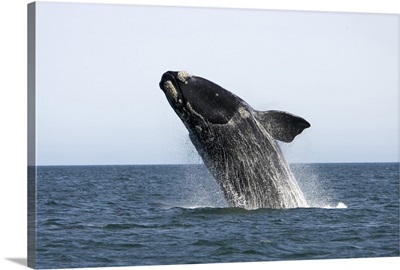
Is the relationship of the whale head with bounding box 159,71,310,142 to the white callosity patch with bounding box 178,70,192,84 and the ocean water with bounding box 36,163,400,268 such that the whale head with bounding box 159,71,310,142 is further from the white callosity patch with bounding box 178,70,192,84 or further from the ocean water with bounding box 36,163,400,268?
the ocean water with bounding box 36,163,400,268

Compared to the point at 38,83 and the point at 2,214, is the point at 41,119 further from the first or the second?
the point at 2,214

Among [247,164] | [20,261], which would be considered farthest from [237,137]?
[20,261]

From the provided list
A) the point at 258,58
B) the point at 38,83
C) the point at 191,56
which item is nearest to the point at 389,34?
the point at 258,58

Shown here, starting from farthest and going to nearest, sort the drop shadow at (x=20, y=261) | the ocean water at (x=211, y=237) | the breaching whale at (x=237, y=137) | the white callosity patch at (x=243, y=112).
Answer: the white callosity patch at (x=243, y=112), the breaching whale at (x=237, y=137), the ocean water at (x=211, y=237), the drop shadow at (x=20, y=261)

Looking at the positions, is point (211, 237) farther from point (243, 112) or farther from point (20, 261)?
point (20, 261)

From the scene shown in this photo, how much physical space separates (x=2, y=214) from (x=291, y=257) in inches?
204

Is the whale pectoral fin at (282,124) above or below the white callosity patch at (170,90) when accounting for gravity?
below

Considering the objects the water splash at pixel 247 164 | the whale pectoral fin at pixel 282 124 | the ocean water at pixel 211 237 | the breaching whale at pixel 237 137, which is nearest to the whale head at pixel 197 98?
the breaching whale at pixel 237 137

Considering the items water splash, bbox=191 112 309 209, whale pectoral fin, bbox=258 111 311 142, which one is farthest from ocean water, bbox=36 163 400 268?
whale pectoral fin, bbox=258 111 311 142

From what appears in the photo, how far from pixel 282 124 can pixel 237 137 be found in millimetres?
922

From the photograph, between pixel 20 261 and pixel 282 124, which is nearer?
pixel 20 261

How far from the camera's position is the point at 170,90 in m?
17.7

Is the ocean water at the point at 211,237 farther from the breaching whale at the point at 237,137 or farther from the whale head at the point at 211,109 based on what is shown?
the whale head at the point at 211,109

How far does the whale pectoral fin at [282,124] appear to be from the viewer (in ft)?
58.8
